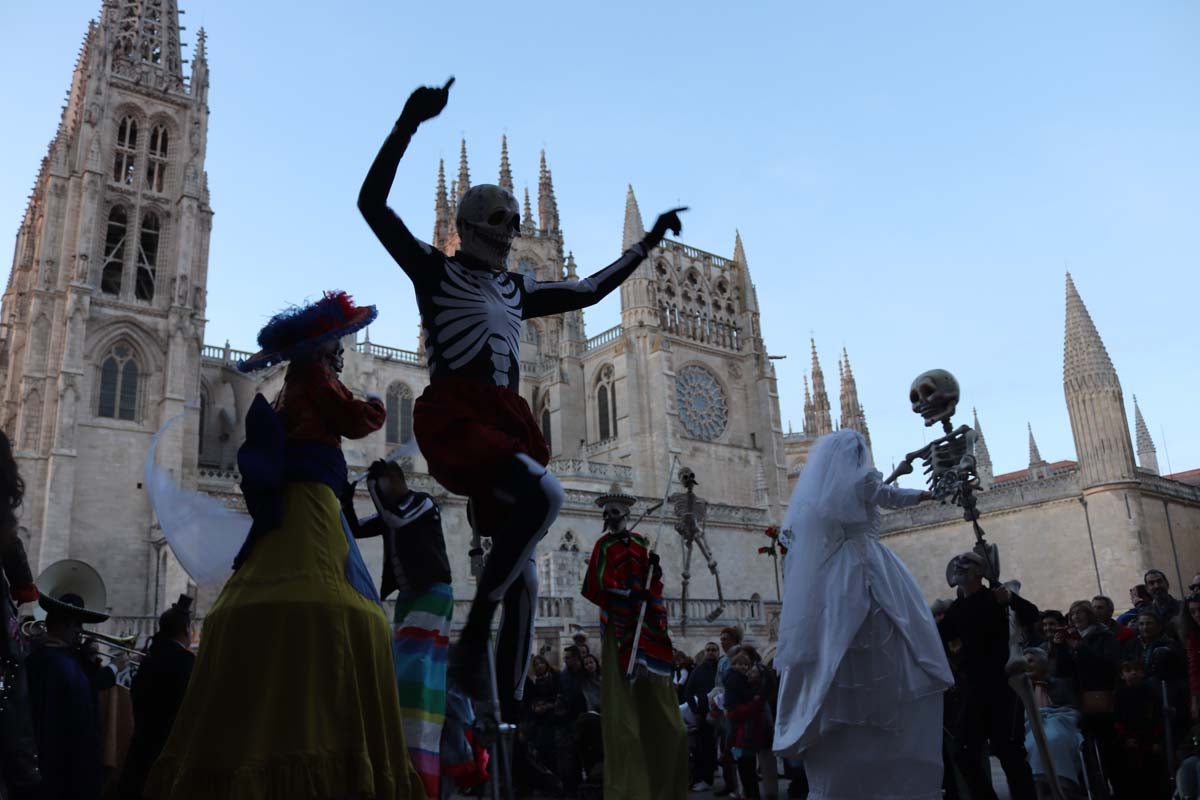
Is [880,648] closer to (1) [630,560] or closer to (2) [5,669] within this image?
(1) [630,560]

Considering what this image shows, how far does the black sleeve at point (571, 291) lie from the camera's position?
4031 millimetres

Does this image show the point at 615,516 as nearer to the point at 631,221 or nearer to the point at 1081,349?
the point at 1081,349

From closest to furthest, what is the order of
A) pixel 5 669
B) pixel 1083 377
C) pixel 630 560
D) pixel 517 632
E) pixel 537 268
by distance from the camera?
pixel 5 669, pixel 517 632, pixel 630 560, pixel 1083 377, pixel 537 268

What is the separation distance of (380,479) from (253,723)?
5.76 feet

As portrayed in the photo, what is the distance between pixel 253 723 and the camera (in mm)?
2799

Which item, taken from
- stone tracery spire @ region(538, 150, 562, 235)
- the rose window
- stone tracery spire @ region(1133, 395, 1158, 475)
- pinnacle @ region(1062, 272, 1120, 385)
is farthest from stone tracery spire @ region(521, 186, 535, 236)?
stone tracery spire @ region(1133, 395, 1158, 475)

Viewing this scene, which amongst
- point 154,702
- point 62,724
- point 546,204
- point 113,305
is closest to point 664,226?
point 62,724

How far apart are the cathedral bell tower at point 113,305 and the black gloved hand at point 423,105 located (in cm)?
2704

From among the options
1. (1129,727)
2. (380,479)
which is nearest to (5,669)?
(380,479)

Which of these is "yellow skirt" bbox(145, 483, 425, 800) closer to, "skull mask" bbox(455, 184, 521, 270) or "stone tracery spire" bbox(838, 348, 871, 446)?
"skull mask" bbox(455, 184, 521, 270)

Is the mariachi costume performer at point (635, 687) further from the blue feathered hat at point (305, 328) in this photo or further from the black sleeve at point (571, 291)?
the blue feathered hat at point (305, 328)

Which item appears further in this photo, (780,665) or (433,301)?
(780,665)

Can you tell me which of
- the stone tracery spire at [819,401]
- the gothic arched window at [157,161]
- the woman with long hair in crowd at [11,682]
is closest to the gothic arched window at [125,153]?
the gothic arched window at [157,161]

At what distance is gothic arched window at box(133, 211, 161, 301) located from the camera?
34312 mm
